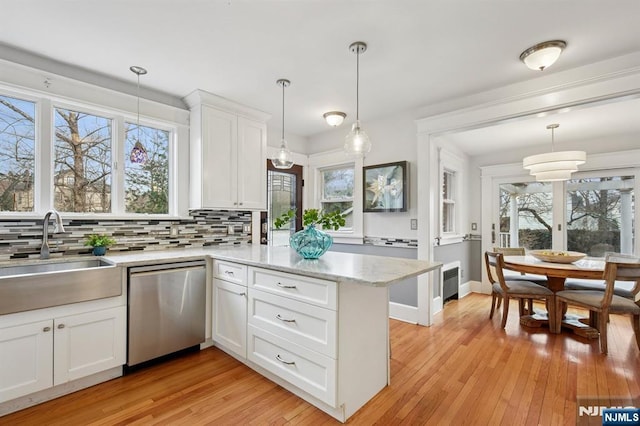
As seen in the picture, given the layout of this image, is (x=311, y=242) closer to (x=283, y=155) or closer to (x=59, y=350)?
(x=283, y=155)

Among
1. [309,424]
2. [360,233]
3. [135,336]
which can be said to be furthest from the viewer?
[360,233]

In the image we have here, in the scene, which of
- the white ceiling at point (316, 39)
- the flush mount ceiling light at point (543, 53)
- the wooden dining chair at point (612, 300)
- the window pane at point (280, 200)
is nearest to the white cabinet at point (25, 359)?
the white ceiling at point (316, 39)

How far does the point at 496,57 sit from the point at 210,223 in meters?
3.12

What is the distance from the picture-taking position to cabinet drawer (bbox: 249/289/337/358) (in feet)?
5.85

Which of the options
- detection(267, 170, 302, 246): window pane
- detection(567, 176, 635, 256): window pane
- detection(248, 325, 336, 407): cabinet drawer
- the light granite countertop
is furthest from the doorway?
detection(567, 176, 635, 256): window pane

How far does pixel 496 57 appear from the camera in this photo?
238 centimetres

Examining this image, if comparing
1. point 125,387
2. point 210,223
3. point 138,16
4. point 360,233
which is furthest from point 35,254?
point 360,233

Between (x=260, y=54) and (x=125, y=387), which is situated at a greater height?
(x=260, y=54)

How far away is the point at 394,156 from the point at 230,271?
2.38m

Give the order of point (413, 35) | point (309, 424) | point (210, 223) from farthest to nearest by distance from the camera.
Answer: point (210, 223)
point (413, 35)
point (309, 424)

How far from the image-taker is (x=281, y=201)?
14.4ft

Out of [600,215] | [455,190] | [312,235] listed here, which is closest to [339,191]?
[455,190]

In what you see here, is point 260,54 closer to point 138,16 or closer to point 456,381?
point 138,16

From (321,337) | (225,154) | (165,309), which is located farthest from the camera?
(225,154)
